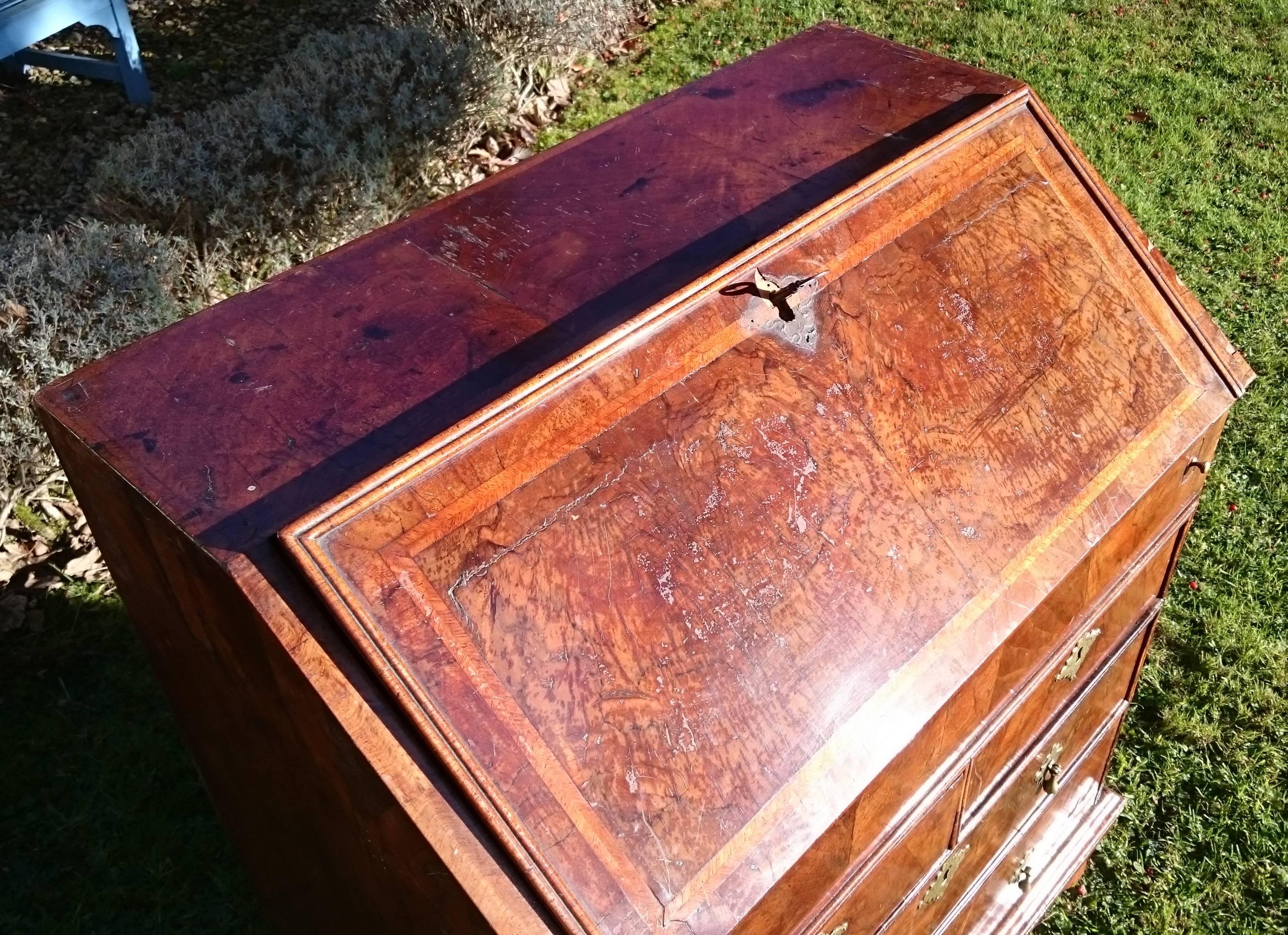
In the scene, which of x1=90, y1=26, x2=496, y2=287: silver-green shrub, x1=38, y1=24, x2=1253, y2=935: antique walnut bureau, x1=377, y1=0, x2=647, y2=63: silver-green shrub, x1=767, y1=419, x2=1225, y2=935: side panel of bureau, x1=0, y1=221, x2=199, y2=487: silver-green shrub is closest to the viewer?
Result: x1=38, y1=24, x2=1253, y2=935: antique walnut bureau

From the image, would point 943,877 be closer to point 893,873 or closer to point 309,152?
point 893,873

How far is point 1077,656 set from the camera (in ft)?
7.25

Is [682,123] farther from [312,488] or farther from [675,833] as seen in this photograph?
[675,833]

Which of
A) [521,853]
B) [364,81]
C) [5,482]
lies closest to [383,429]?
[521,853]

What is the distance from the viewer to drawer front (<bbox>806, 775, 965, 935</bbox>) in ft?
5.81

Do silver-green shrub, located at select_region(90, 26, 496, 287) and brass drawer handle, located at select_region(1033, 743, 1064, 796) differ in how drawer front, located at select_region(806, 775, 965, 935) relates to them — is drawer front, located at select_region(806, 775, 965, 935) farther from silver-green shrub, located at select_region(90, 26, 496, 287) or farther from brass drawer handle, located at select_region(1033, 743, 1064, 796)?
silver-green shrub, located at select_region(90, 26, 496, 287)

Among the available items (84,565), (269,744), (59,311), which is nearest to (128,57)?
(59,311)

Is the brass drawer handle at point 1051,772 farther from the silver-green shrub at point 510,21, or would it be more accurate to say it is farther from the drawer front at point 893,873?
the silver-green shrub at point 510,21

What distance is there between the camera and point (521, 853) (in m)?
1.32

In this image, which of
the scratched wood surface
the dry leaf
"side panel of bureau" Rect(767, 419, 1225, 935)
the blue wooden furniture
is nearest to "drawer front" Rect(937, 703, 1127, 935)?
"side panel of bureau" Rect(767, 419, 1225, 935)

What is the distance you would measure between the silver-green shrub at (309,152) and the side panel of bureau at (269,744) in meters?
2.48

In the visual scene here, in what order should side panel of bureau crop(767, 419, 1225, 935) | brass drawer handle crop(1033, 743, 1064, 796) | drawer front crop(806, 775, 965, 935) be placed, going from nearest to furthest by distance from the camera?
side panel of bureau crop(767, 419, 1225, 935)
drawer front crop(806, 775, 965, 935)
brass drawer handle crop(1033, 743, 1064, 796)

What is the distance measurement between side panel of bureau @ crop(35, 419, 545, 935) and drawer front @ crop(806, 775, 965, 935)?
674mm

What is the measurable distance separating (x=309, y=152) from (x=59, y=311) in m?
1.33
